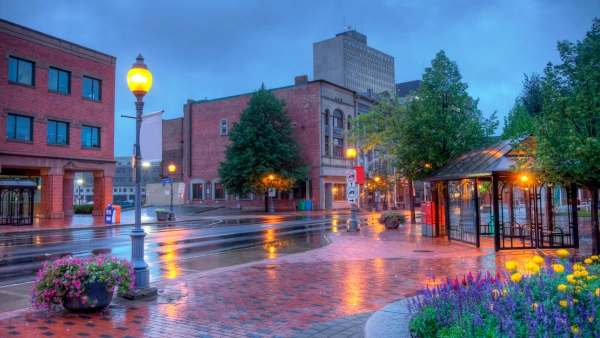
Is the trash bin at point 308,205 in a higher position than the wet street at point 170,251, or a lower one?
higher

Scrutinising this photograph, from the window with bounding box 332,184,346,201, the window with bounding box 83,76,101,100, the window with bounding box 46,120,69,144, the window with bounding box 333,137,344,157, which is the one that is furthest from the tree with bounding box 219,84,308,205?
the window with bounding box 46,120,69,144

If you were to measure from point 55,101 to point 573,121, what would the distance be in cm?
3290

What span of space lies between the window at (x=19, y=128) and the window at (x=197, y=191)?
29707 mm

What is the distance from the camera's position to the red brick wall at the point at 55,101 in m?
31.1

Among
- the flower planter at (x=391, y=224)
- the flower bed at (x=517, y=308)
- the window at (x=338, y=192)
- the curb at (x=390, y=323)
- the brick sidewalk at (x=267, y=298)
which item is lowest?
the brick sidewalk at (x=267, y=298)

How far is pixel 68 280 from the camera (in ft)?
22.5

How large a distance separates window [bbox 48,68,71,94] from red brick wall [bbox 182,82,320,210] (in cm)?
2421

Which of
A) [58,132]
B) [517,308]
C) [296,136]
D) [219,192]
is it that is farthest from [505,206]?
[219,192]

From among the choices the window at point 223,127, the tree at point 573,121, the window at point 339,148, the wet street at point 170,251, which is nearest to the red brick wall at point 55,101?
the wet street at point 170,251

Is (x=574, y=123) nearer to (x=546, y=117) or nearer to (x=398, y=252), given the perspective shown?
(x=546, y=117)

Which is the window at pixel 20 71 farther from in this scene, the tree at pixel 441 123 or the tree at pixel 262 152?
the tree at pixel 441 123

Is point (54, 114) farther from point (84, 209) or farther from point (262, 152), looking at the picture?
point (262, 152)

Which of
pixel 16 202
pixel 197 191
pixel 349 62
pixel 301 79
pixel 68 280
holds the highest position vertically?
pixel 349 62

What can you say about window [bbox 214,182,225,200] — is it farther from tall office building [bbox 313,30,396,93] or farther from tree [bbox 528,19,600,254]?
tall office building [bbox 313,30,396,93]
